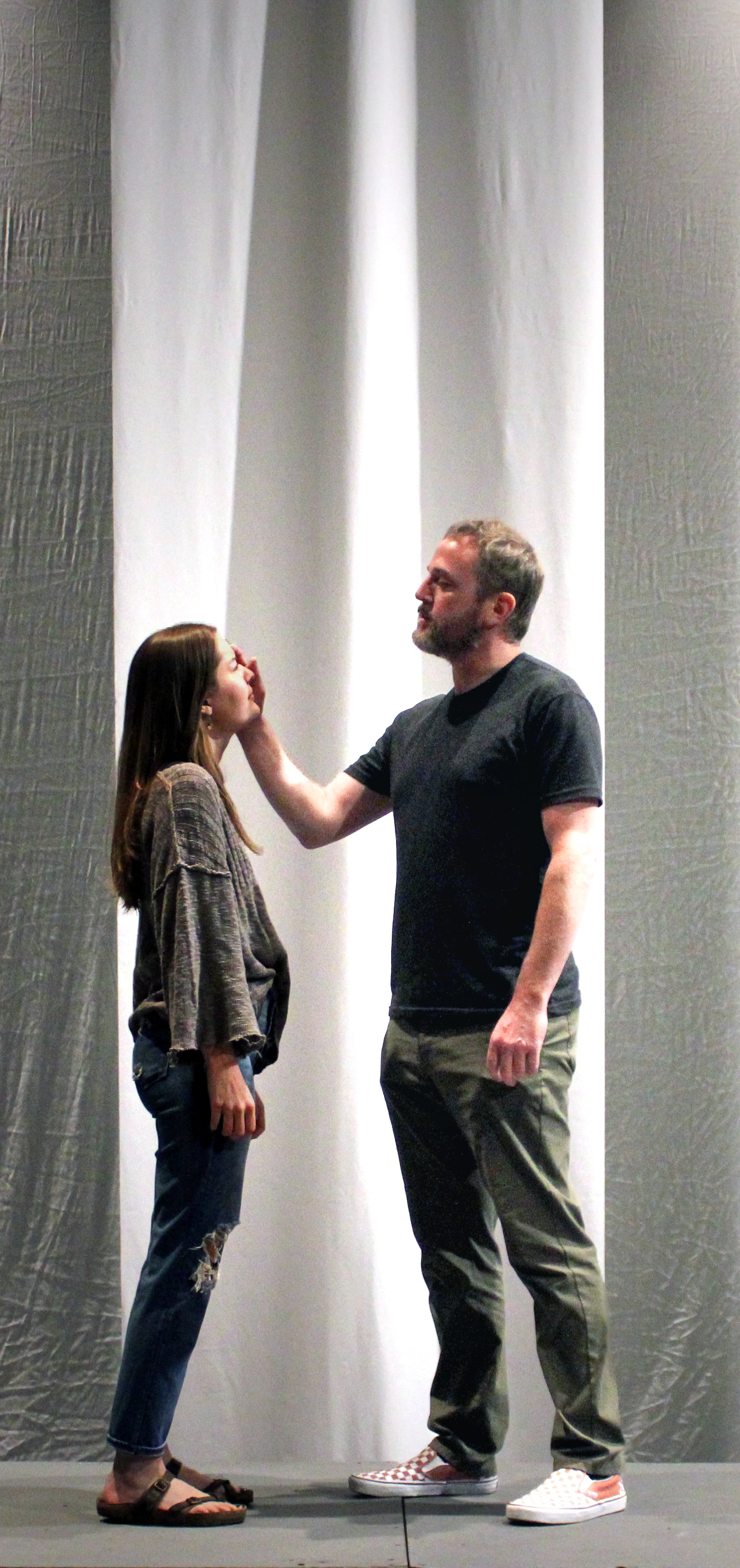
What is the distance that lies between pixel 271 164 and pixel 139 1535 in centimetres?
200

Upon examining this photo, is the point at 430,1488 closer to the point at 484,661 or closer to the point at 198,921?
the point at 198,921

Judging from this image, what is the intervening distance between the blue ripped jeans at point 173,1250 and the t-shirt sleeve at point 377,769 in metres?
0.55

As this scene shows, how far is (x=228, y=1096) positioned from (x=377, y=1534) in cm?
59

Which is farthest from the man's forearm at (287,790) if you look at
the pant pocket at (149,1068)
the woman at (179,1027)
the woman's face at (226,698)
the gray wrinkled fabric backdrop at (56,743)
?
the pant pocket at (149,1068)

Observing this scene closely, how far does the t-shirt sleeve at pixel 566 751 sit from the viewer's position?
197 centimetres

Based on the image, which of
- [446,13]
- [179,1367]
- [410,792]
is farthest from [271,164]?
[179,1367]

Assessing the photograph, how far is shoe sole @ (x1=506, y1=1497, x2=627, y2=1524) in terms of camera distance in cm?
192

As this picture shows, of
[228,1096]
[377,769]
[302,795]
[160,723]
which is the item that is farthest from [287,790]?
[228,1096]

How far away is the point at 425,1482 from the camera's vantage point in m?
2.08

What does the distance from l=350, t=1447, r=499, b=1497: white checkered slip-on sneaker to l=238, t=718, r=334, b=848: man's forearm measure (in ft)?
2.84

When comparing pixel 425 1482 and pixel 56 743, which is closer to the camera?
pixel 425 1482

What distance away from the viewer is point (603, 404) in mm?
2430

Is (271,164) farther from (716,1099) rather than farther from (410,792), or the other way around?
(716,1099)

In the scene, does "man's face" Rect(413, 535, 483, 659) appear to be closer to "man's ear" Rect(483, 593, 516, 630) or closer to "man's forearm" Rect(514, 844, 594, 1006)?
"man's ear" Rect(483, 593, 516, 630)
